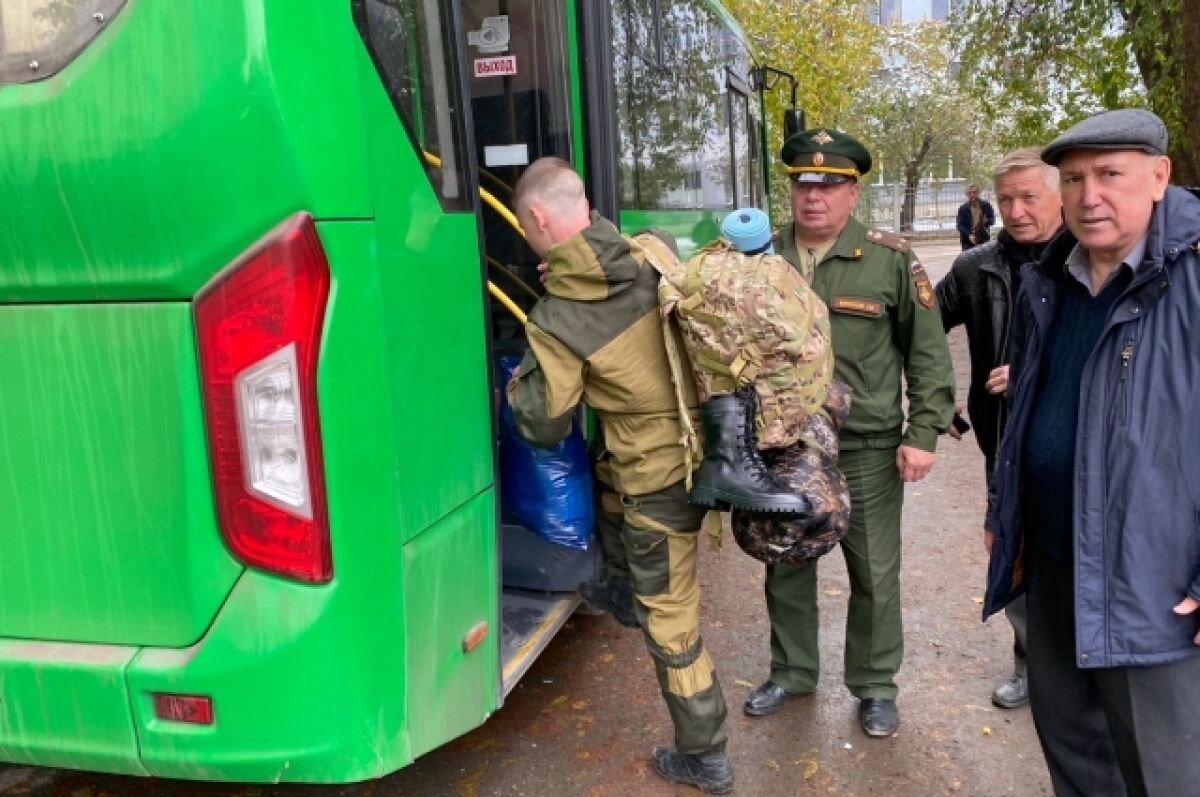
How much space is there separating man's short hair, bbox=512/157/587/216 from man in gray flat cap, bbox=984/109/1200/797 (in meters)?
1.20

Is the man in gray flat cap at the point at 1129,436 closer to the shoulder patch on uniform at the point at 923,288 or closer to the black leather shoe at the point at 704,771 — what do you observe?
the shoulder patch on uniform at the point at 923,288

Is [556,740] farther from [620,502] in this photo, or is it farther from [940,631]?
[940,631]

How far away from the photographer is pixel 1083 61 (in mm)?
9500

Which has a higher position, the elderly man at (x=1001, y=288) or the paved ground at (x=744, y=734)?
the elderly man at (x=1001, y=288)

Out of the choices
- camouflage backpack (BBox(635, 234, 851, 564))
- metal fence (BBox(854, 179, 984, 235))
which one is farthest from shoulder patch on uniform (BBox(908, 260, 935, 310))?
metal fence (BBox(854, 179, 984, 235))

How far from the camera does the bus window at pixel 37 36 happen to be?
2.01 meters

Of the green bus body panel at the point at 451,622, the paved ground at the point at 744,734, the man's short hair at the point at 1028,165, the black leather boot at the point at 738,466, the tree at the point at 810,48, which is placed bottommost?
the paved ground at the point at 744,734

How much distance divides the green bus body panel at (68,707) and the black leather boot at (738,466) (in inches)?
58.6

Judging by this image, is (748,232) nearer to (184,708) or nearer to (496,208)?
(496,208)

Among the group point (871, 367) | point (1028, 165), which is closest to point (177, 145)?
point (871, 367)

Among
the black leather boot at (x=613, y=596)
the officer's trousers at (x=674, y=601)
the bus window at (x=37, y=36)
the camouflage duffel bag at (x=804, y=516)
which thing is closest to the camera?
the bus window at (x=37, y=36)

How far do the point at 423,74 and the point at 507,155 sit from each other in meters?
1.41

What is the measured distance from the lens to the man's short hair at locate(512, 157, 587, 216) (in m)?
2.74

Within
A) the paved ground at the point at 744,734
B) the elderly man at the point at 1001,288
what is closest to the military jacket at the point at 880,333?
the elderly man at the point at 1001,288
